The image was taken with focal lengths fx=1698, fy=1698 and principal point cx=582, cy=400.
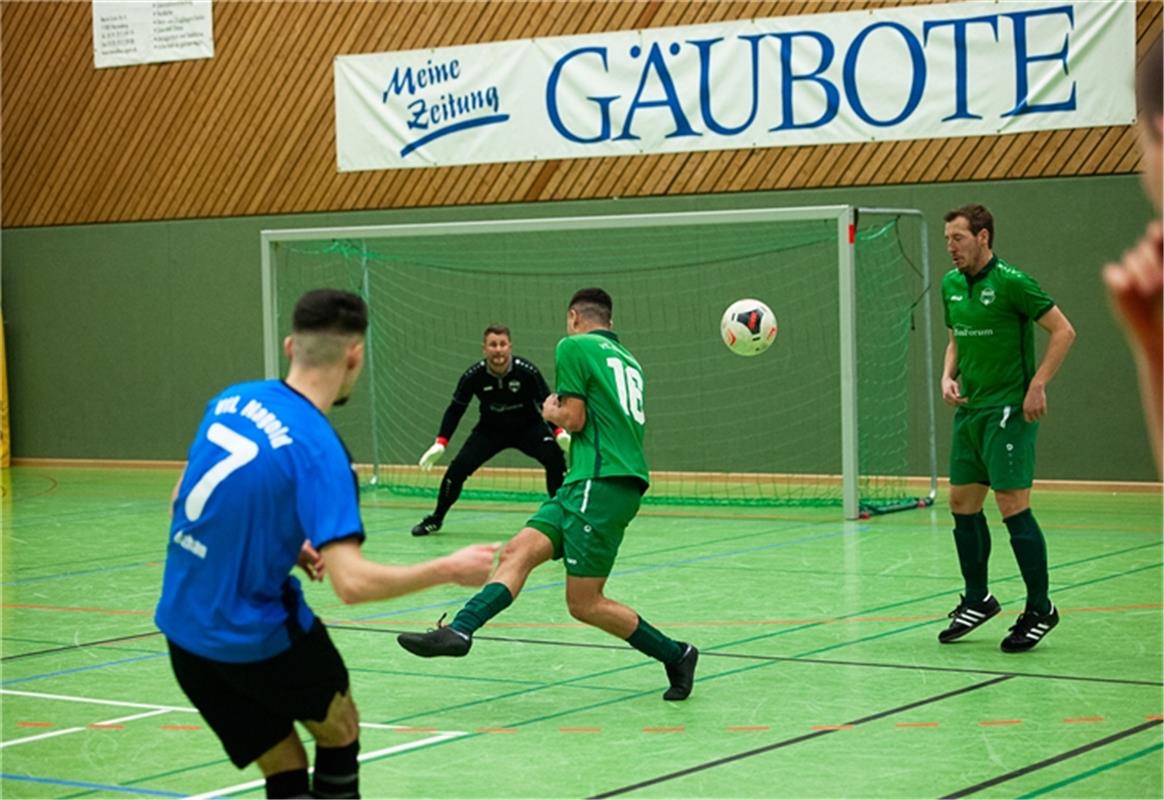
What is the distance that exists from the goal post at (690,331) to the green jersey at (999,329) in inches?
247

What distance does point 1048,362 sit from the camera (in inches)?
336

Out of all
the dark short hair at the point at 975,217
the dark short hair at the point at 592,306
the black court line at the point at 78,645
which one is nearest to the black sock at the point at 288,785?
the dark short hair at the point at 592,306

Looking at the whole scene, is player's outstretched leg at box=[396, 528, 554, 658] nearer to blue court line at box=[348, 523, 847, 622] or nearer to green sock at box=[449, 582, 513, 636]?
green sock at box=[449, 582, 513, 636]

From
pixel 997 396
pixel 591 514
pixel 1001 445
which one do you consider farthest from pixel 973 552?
pixel 591 514

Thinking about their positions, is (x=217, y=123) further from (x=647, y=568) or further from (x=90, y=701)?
(x=90, y=701)

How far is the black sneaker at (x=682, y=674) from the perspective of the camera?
7.74 meters

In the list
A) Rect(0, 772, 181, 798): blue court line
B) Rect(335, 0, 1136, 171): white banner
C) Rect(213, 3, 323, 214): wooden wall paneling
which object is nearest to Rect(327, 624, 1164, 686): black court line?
Rect(0, 772, 181, 798): blue court line

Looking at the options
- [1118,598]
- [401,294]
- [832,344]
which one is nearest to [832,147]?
[832,344]

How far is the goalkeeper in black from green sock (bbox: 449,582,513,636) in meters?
6.56

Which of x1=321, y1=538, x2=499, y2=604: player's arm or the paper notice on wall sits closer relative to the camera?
x1=321, y1=538, x2=499, y2=604: player's arm

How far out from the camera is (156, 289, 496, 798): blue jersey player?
4066mm

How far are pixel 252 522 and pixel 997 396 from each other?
5473 millimetres

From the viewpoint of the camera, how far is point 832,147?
1781 centimetres

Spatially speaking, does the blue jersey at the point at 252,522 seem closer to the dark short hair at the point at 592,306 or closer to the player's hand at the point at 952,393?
the dark short hair at the point at 592,306
